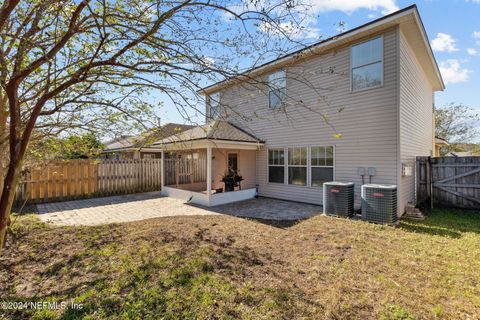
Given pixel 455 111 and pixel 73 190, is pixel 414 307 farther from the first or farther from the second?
pixel 455 111

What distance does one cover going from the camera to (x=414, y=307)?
8.82ft

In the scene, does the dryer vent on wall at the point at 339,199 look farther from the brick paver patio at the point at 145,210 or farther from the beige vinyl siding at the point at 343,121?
the beige vinyl siding at the point at 343,121

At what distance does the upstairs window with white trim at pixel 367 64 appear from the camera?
6875 mm

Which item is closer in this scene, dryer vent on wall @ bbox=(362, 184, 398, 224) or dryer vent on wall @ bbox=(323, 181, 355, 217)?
dryer vent on wall @ bbox=(362, 184, 398, 224)

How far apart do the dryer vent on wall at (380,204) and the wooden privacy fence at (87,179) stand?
8.44 m

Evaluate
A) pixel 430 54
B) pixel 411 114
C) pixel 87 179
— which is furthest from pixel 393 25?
pixel 87 179

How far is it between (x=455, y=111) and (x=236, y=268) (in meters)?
29.9

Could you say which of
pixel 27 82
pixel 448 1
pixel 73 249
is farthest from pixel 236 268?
pixel 448 1

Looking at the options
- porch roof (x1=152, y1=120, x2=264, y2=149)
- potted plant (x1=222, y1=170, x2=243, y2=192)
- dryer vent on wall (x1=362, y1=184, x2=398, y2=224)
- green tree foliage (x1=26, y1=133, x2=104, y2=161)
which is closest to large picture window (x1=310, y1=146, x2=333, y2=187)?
dryer vent on wall (x1=362, y1=184, x2=398, y2=224)

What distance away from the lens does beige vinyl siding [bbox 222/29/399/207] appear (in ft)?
21.8

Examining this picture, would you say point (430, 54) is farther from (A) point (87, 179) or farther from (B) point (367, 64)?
(A) point (87, 179)

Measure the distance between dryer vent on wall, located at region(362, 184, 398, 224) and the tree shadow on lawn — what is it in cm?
40

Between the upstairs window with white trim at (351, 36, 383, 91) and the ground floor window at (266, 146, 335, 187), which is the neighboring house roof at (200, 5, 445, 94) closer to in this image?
the upstairs window with white trim at (351, 36, 383, 91)

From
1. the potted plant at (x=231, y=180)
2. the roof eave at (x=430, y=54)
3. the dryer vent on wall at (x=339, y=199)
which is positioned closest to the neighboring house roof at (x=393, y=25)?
the roof eave at (x=430, y=54)
